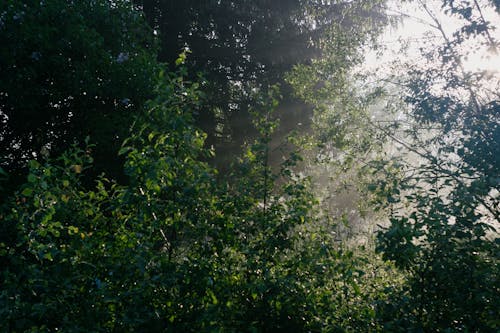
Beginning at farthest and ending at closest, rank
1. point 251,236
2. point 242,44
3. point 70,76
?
point 242,44
point 70,76
point 251,236

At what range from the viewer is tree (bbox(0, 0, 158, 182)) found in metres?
8.50

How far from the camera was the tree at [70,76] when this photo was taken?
8.50 meters

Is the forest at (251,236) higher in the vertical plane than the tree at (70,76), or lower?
lower

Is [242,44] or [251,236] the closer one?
[251,236]

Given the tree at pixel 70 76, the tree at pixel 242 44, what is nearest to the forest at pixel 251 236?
the tree at pixel 70 76

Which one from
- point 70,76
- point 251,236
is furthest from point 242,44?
point 251,236

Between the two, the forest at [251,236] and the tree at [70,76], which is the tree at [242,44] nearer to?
the tree at [70,76]

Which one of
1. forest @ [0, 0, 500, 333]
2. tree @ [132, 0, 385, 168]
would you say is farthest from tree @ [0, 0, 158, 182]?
forest @ [0, 0, 500, 333]

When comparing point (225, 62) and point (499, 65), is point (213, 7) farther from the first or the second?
point (499, 65)

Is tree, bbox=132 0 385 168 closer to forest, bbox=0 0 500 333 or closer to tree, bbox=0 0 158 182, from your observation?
tree, bbox=0 0 158 182

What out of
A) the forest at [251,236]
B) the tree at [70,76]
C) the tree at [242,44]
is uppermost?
the tree at [242,44]

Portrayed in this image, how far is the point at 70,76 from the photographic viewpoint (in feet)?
29.7

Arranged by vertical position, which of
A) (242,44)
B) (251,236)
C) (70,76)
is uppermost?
(242,44)

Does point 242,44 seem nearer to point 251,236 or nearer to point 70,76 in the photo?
point 70,76
